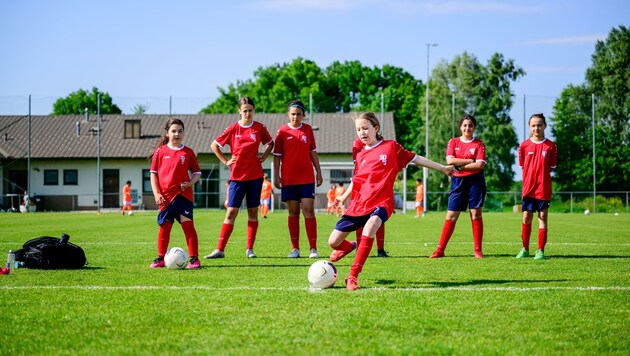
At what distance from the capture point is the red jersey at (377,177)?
24.1 ft

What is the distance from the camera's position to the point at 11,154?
169 feet

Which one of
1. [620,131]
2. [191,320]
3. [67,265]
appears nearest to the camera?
[191,320]

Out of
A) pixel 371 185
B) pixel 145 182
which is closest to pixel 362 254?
pixel 371 185

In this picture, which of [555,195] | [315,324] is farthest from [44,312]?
[555,195]

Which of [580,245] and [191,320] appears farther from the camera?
[580,245]

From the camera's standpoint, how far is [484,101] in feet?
191

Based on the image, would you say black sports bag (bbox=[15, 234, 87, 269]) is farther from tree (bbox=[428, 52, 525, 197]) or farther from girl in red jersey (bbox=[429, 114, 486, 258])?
tree (bbox=[428, 52, 525, 197])

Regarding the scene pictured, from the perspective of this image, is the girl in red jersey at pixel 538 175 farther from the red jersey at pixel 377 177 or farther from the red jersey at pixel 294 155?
the red jersey at pixel 377 177

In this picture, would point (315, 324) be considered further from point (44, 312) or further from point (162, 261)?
point (162, 261)

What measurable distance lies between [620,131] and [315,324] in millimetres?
55756

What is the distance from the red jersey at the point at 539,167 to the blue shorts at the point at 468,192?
2.47 ft

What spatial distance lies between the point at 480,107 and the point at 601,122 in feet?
31.3

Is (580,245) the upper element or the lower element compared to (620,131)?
lower

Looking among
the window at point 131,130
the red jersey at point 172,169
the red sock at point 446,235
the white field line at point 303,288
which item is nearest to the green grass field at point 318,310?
the white field line at point 303,288
